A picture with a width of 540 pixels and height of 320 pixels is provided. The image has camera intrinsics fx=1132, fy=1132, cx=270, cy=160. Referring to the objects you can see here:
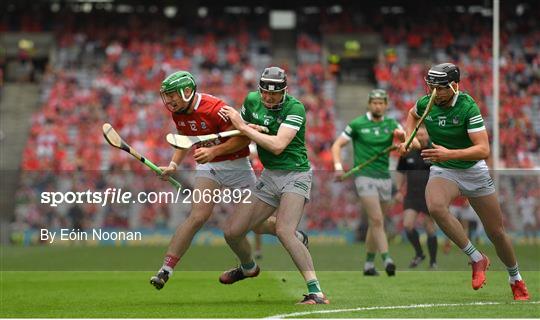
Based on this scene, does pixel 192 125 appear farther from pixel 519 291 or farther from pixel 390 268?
pixel 390 268

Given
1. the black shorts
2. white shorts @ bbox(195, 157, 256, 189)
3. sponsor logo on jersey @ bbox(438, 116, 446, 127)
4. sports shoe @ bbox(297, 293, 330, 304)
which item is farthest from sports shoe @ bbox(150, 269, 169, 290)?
the black shorts

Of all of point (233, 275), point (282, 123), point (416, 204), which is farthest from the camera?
point (416, 204)

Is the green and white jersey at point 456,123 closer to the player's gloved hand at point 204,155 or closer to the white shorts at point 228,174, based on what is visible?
the white shorts at point 228,174

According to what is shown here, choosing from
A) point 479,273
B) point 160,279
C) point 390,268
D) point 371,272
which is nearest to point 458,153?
point 479,273

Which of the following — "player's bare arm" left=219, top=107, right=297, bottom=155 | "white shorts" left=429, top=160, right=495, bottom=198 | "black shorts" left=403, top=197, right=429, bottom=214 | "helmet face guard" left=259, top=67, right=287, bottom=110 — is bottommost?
"black shorts" left=403, top=197, right=429, bottom=214

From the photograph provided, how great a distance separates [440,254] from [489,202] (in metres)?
5.47

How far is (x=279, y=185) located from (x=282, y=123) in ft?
2.29

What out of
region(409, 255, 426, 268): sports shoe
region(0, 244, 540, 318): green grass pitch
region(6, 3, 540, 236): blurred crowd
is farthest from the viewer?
region(6, 3, 540, 236): blurred crowd

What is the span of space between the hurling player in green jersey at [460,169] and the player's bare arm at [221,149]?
1889 mm

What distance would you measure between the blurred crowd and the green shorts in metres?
17.0

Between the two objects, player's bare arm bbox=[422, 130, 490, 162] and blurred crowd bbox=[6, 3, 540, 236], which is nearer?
player's bare arm bbox=[422, 130, 490, 162]

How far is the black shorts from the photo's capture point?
1596 cm

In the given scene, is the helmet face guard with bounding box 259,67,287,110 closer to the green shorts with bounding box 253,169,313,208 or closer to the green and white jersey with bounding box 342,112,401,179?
the green shorts with bounding box 253,169,313,208

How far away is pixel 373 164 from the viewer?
15891mm
